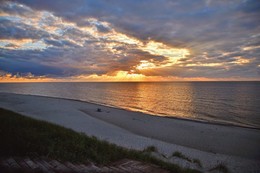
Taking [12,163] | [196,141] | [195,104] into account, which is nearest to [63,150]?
[12,163]

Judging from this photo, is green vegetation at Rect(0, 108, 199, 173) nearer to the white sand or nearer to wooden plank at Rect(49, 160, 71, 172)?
wooden plank at Rect(49, 160, 71, 172)

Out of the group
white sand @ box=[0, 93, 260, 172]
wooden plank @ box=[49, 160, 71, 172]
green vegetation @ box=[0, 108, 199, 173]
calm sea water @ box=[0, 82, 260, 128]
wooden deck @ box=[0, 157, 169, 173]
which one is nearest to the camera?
wooden deck @ box=[0, 157, 169, 173]

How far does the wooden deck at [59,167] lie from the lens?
5.75 metres

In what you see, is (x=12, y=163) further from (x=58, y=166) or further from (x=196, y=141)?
(x=196, y=141)

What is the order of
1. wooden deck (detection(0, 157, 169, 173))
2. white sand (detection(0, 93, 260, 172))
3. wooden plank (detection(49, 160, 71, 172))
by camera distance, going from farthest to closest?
white sand (detection(0, 93, 260, 172)) < wooden plank (detection(49, 160, 71, 172)) < wooden deck (detection(0, 157, 169, 173))

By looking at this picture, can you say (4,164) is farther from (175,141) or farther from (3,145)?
(175,141)

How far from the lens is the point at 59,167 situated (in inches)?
239

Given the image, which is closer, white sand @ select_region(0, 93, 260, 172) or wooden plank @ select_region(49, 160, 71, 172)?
wooden plank @ select_region(49, 160, 71, 172)

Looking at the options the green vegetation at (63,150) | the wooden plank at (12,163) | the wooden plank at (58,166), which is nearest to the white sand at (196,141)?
the green vegetation at (63,150)

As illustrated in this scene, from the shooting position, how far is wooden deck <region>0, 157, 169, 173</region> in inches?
226

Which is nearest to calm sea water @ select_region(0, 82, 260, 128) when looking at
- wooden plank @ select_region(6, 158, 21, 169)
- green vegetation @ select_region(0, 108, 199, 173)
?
green vegetation @ select_region(0, 108, 199, 173)

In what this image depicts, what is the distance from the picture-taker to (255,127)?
88.0ft

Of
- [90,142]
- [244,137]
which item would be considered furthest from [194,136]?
[90,142]

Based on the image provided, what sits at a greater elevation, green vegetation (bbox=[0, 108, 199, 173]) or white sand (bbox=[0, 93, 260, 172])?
green vegetation (bbox=[0, 108, 199, 173])
